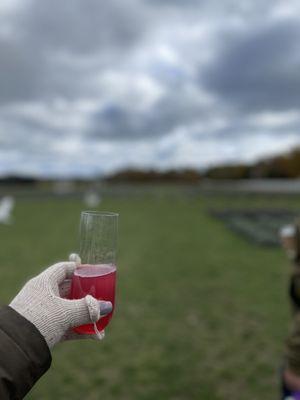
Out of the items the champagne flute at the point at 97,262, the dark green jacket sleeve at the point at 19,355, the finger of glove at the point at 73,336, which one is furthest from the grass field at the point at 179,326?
the dark green jacket sleeve at the point at 19,355

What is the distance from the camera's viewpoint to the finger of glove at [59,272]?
4.92 ft

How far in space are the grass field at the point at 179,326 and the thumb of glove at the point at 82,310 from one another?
296 centimetres

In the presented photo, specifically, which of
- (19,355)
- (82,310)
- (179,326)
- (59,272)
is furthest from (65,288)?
(179,326)

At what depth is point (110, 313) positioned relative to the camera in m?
1.54

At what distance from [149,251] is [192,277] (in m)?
3.19

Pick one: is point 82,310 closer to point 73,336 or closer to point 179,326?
point 73,336

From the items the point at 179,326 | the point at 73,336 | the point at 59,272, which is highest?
the point at 59,272

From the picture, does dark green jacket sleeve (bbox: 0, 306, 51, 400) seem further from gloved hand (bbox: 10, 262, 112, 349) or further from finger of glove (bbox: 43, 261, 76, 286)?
finger of glove (bbox: 43, 261, 76, 286)

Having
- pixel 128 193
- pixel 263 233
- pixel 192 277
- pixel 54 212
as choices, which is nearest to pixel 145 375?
pixel 192 277

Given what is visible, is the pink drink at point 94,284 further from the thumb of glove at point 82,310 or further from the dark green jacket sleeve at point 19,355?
the dark green jacket sleeve at point 19,355

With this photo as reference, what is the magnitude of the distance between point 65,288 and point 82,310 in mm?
227

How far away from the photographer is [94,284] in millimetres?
1512

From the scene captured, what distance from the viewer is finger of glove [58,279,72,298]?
5.30ft

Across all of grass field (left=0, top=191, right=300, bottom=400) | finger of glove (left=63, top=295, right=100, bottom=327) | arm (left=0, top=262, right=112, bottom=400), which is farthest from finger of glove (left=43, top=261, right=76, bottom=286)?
grass field (left=0, top=191, right=300, bottom=400)
